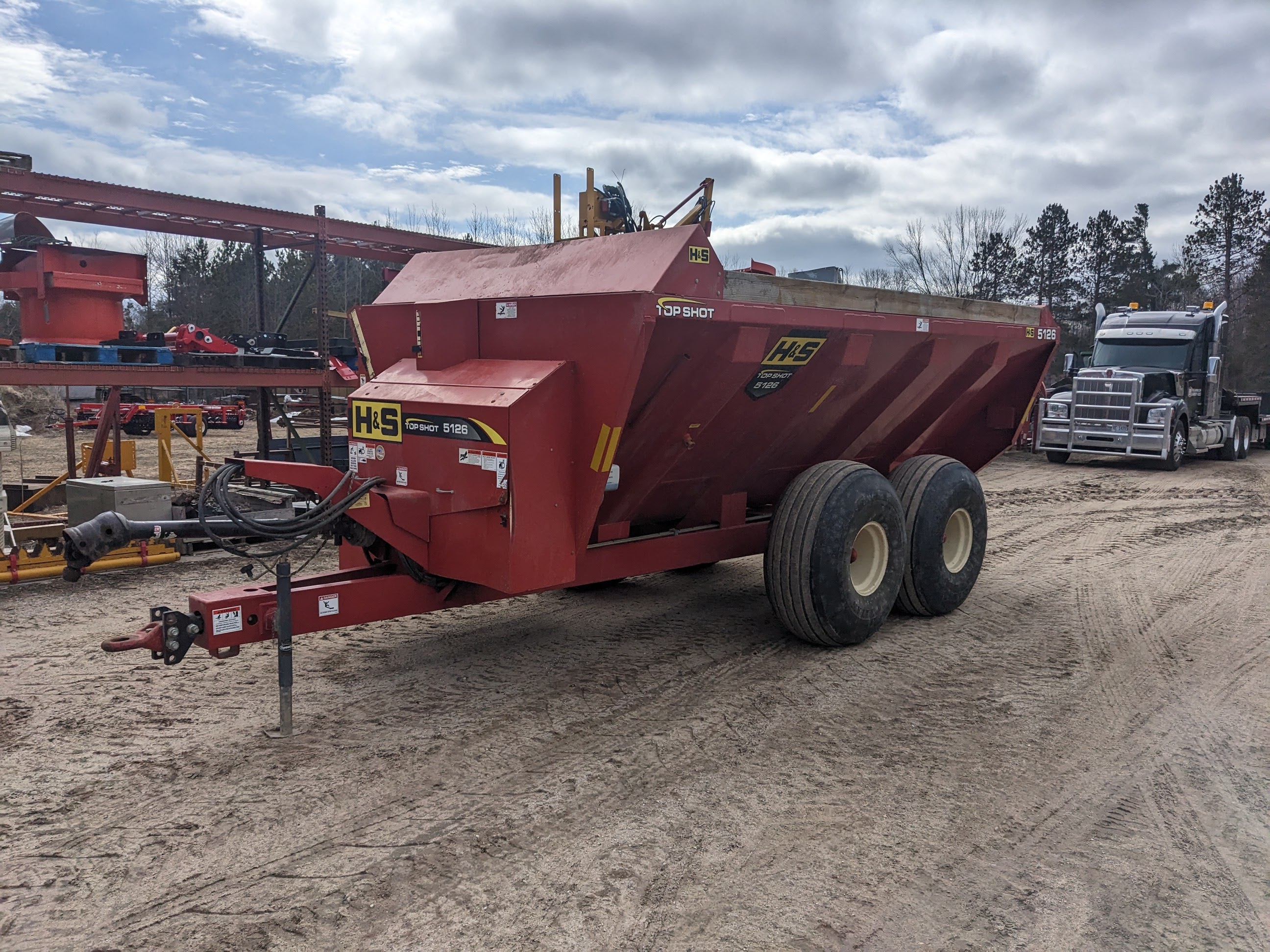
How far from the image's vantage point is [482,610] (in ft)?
20.4

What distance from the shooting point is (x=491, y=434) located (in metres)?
4.09

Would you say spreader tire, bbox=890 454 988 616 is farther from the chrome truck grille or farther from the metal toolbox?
the chrome truck grille

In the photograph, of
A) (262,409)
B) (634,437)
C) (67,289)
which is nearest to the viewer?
(634,437)

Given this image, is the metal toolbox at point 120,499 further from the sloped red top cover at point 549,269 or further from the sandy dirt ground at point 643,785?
the sloped red top cover at point 549,269

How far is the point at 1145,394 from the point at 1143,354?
1343mm

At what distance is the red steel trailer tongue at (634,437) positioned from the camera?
4145mm

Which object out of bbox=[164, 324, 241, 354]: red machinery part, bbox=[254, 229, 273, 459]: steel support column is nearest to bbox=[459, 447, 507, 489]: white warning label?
bbox=[254, 229, 273, 459]: steel support column

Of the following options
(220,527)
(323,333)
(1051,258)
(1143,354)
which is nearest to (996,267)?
(1051,258)

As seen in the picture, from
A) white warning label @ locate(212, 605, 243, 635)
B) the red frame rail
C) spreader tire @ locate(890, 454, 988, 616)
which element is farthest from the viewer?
the red frame rail

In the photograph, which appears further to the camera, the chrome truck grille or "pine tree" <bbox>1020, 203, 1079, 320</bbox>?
"pine tree" <bbox>1020, 203, 1079, 320</bbox>

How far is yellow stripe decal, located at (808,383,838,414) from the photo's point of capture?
538cm

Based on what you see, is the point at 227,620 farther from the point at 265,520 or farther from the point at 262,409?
the point at 262,409

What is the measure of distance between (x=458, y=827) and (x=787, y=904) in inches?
47.0

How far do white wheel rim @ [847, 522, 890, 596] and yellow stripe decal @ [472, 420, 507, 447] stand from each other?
98.8 inches
